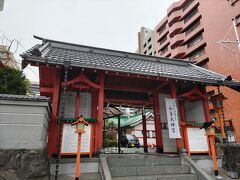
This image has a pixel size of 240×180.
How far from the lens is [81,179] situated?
6316 mm

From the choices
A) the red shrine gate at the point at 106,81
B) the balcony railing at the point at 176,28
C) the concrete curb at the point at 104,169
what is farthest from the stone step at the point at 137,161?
the balcony railing at the point at 176,28

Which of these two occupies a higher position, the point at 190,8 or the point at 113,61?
the point at 190,8

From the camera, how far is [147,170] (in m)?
6.99

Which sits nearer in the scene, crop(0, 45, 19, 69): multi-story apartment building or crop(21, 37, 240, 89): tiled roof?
crop(21, 37, 240, 89): tiled roof

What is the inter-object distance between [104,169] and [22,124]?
9.41 ft

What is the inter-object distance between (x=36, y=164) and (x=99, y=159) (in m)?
2.30

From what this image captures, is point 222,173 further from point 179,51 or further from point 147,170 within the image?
point 179,51

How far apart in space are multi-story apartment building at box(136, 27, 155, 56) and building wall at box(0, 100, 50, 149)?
5029cm

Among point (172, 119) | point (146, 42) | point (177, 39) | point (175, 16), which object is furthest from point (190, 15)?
point (172, 119)

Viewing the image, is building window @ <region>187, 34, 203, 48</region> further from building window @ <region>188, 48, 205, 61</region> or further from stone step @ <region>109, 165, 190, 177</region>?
stone step @ <region>109, 165, 190, 177</region>

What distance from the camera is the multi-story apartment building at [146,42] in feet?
188

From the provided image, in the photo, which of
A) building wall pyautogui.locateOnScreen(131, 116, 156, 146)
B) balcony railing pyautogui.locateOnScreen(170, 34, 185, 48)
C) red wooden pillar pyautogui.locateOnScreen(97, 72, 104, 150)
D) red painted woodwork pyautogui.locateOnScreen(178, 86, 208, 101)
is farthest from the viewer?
balcony railing pyautogui.locateOnScreen(170, 34, 185, 48)

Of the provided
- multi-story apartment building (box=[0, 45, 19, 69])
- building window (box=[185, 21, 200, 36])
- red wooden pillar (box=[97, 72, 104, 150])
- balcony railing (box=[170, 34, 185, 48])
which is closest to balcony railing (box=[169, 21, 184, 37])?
balcony railing (box=[170, 34, 185, 48])

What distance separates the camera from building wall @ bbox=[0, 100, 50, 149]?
5629 mm
